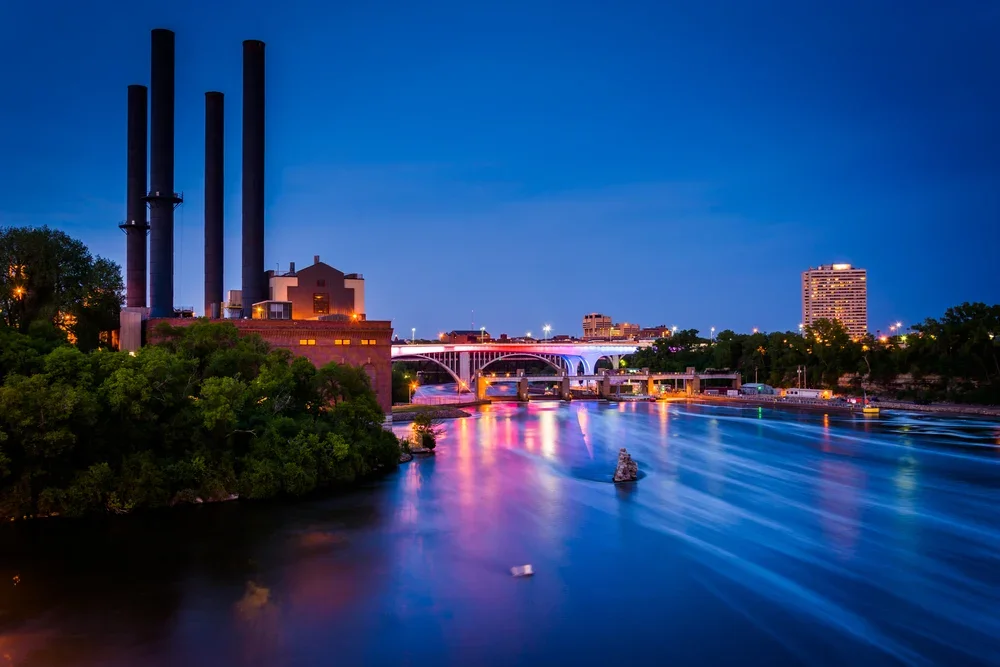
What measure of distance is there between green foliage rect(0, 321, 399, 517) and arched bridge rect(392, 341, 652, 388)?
4702 centimetres

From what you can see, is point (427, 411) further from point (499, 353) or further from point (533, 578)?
point (533, 578)

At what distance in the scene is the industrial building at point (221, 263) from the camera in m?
37.4

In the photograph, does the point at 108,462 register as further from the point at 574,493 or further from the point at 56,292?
the point at 574,493

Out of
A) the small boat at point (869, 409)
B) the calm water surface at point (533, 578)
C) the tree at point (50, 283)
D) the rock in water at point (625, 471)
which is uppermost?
the tree at point (50, 283)

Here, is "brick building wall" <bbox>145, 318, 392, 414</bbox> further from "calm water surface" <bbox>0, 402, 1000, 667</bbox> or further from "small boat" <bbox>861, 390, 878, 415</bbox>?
"small boat" <bbox>861, 390, 878, 415</bbox>

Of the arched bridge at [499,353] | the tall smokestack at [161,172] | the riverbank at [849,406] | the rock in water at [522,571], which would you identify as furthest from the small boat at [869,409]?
the tall smokestack at [161,172]

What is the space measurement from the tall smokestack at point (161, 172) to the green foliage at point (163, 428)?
31.8ft

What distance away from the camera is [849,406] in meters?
68.1

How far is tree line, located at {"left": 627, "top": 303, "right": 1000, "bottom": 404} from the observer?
62.9m

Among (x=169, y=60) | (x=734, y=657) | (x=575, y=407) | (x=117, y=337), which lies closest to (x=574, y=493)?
(x=734, y=657)

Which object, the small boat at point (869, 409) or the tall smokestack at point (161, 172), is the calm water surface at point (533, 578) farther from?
the small boat at point (869, 409)

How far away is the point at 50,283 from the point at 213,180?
1469 centimetres

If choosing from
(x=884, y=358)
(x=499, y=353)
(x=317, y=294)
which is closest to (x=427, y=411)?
(x=317, y=294)

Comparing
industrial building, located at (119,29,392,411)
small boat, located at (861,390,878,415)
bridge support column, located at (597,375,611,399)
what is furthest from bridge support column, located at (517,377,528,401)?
industrial building, located at (119,29,392,411)
